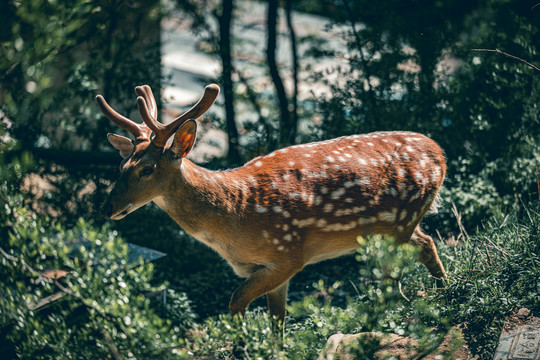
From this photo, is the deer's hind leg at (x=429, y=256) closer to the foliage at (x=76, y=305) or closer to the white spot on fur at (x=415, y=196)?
the white spot on fur at (x=415, y=196)

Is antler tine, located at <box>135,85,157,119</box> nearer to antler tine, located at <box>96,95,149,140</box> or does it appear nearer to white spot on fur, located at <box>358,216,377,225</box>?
antler tine, located at <box>96,95,149,140</box>

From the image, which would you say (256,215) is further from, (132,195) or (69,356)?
(69,356)

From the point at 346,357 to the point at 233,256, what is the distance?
1127 millimetres

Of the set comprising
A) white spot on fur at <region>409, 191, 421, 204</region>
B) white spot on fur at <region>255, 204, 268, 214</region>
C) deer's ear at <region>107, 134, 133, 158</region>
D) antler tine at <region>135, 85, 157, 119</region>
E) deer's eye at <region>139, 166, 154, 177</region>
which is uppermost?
antler tine at <region>135, 85, 157, 119</region>

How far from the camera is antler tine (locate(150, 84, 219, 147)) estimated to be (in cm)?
416

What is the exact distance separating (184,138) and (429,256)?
237cm

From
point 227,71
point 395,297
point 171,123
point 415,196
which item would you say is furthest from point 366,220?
point 227,71

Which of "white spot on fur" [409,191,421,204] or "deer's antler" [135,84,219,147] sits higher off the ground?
"deer's antler" [135,84,219,147]

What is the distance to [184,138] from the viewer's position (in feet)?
13.6

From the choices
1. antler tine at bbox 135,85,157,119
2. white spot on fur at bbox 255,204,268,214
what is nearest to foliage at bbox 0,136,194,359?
white spot on fur at bbox 255,204,268,214

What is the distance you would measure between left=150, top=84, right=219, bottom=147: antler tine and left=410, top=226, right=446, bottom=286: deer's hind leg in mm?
2154

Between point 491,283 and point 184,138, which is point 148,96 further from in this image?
point 491,283

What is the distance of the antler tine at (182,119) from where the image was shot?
416 cm

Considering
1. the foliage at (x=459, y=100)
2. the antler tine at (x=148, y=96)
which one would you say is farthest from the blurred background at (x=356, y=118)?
the antler tine at (x=148, y=96)
